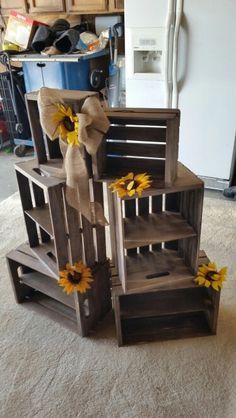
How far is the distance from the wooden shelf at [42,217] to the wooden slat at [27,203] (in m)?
0.04

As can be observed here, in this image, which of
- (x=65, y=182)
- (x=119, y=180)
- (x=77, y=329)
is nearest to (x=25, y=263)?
(x=77, y=329)

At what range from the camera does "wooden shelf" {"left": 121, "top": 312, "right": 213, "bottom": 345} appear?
1485 millimetres

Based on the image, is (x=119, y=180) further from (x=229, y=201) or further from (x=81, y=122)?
(x=229, y=201)

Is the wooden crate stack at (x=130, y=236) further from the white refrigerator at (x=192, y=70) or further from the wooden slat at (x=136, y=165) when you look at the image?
the white refrigerator at (x=192, y=70)

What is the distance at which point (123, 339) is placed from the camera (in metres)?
1.47

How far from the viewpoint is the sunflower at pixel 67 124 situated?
111 cm

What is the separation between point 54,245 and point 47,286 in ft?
1.04

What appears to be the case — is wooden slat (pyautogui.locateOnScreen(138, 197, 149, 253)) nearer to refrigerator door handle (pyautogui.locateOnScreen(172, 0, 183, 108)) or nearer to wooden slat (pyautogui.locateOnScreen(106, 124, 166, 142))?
wooden slat (pyautogui.locateOnScreen(106, 124, 166, 142))

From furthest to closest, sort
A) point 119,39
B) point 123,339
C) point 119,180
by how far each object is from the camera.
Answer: point 119,39 → point 123,339 → point 119,180

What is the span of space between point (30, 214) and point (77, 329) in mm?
549

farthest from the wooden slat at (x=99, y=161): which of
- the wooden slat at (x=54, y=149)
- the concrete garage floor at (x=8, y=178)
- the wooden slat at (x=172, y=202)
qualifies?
the concrete garage floor at (x=8, y=178)

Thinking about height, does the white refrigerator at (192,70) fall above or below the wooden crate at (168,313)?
above

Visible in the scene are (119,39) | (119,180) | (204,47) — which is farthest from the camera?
(119,39)

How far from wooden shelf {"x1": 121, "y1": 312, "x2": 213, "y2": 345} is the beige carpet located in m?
0.04
